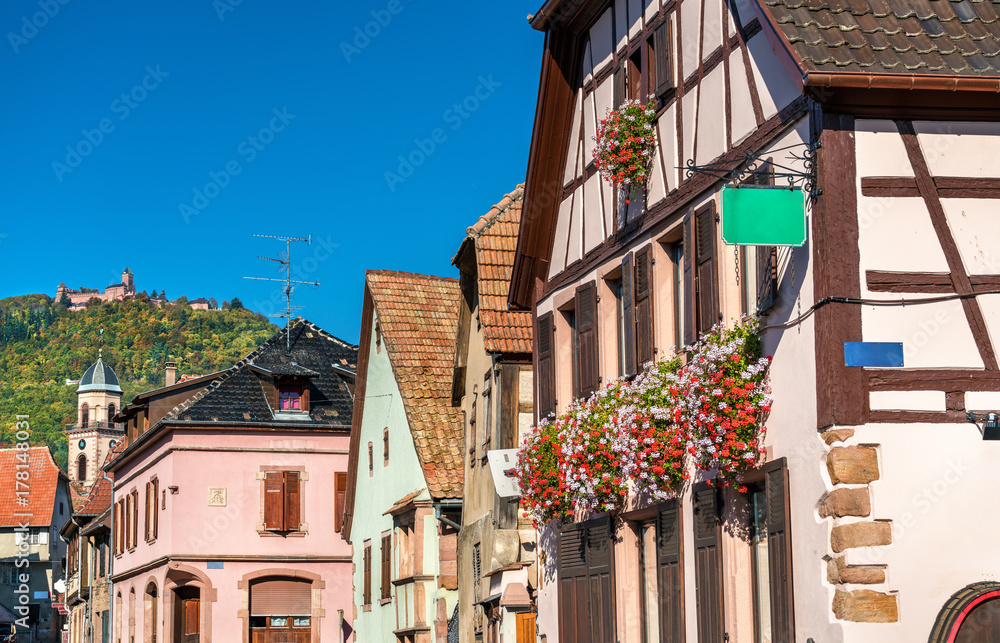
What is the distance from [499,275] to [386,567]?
852 centimetres

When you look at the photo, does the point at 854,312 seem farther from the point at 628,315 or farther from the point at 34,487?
the point at 34,487

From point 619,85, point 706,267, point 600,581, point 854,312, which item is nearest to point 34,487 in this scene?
point 600,581

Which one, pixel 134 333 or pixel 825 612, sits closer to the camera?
pixel 825 612

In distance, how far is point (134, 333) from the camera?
158 meters

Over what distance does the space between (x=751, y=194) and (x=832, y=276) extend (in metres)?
0.92

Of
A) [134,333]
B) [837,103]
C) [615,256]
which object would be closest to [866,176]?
[837,103]

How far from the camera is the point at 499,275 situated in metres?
22.1

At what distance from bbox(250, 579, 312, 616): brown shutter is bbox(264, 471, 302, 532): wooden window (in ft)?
4.88

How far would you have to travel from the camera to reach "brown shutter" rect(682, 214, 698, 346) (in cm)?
1314

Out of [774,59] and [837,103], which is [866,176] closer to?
[837,103]

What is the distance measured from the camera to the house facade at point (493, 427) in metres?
19.9

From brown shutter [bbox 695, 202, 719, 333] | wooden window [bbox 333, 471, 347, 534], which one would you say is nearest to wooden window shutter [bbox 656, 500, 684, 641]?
brown shutter [bbox 695, 202, 719, 333]

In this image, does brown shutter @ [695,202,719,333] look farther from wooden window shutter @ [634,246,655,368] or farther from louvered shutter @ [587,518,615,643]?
louvered shutter @ [587,518,615,643]

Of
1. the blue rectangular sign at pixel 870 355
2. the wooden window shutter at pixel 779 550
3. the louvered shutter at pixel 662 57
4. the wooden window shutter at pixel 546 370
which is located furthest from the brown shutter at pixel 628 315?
the blue rectangular sign at pixel 870 355
